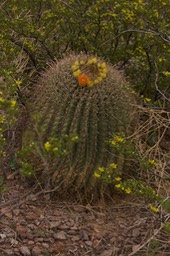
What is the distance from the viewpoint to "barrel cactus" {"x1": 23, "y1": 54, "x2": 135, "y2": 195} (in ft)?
11.7

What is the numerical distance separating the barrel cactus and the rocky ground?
22 centimetres

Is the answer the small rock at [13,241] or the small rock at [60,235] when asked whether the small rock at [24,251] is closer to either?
the small rock at [13,241]

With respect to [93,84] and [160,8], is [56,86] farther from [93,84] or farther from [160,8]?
[160,8]

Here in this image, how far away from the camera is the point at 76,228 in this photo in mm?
3432

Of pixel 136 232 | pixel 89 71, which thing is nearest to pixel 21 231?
pixel 136 232

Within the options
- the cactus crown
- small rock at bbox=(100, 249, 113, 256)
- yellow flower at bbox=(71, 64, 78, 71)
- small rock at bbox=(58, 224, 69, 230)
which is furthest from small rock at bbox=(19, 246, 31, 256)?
yellow flower at bbox=(71, 64, 78, 71)

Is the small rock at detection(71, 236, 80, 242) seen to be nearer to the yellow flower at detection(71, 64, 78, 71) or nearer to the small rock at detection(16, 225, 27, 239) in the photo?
the small rock at detection(16, 225, 27, 239)

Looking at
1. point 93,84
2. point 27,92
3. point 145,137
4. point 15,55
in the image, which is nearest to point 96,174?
point 93,84

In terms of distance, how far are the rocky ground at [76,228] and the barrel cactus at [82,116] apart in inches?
8.8

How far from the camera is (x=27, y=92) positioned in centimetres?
482

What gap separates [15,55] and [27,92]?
47cm

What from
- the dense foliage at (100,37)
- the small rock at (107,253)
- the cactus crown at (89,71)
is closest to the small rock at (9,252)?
the small rock at (107,253)

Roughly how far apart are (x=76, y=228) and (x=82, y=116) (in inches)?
32.0

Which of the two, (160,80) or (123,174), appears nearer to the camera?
(123,174)
